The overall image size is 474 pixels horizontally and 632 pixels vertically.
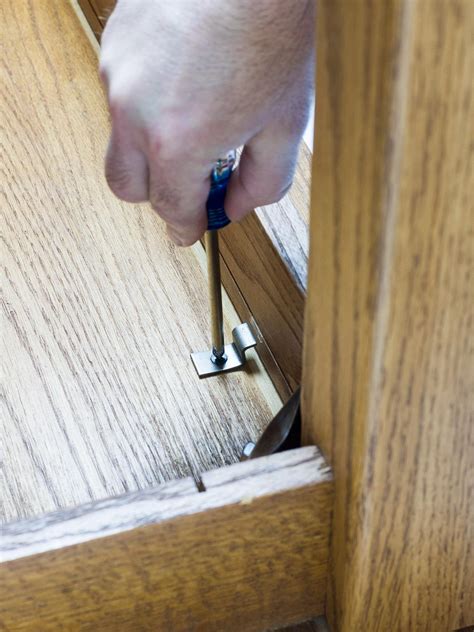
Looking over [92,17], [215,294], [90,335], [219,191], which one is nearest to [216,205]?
[219,191]

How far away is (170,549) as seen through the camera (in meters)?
0.51

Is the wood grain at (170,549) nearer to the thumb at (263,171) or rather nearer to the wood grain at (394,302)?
the wood grain at (394,302)

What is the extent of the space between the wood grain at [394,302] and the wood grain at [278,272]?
0.63 feet

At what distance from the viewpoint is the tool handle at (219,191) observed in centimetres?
62

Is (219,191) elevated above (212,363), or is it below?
above

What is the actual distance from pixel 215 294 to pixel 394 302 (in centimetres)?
40

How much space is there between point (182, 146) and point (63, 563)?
0.26 metres

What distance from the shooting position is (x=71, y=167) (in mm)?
988

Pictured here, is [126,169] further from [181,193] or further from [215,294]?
[215,294]

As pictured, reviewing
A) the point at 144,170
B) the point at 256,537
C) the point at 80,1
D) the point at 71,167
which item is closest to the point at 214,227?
the point at 144,170

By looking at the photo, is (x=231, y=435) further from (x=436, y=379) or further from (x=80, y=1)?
(x=80, y=1)

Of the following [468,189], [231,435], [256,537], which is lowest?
[231,435]

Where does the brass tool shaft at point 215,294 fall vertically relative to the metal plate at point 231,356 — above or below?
above

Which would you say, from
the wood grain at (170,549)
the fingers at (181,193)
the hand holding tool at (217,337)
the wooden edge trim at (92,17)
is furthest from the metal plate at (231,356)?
the wooden edge trim at (92,17)
